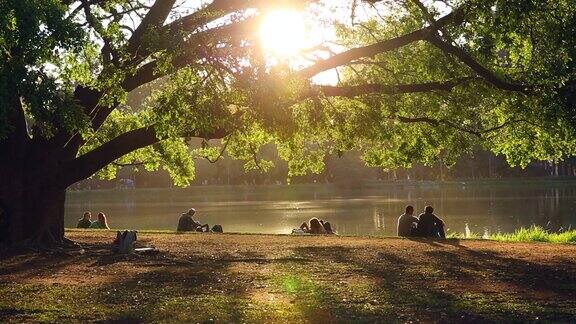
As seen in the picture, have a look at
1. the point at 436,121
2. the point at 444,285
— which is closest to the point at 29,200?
the point at 444,285

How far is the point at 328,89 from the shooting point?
622 inches

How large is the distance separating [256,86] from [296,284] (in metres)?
3.73

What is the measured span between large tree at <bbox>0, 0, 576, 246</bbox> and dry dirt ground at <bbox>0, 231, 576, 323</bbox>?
257 cm

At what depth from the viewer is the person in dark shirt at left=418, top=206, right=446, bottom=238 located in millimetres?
19438

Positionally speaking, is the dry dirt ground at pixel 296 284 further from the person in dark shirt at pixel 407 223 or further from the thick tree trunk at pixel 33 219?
the person in dark shirt at pixel 407 223

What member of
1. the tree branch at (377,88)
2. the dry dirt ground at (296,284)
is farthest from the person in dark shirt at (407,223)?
the tree branch at (377,88)

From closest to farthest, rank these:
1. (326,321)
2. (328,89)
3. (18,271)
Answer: (326,321), (18,271), (328,89)

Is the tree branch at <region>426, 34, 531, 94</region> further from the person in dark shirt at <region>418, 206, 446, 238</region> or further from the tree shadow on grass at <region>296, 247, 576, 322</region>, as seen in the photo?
the person in dark shirt at <region>418, 206, 446, 238</region>

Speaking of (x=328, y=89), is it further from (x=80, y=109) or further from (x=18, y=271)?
(x=18, y=271)

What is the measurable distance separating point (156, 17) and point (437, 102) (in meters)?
7.99

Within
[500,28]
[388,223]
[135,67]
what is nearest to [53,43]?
[135,67]

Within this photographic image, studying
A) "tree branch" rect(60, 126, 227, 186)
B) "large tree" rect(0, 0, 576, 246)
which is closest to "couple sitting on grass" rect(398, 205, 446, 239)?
"large tree" rect(0, 0, 576, 246)

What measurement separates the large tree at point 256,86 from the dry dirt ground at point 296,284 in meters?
2.57

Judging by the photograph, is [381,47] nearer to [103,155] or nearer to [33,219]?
[103,155]
